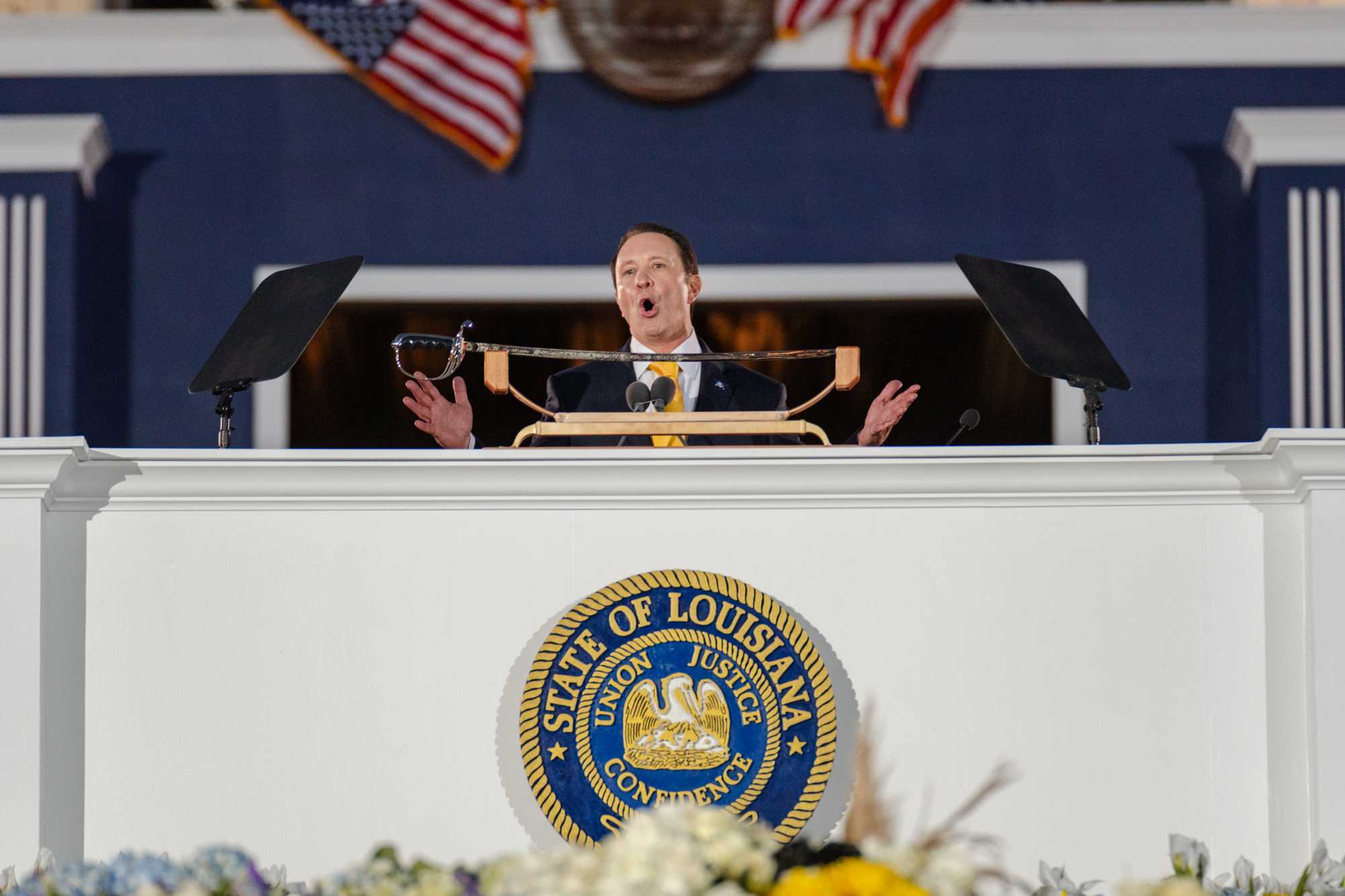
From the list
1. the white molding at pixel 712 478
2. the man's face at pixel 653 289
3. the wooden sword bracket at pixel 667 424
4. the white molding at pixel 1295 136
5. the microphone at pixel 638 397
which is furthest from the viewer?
the white molding at pixel 1295 136

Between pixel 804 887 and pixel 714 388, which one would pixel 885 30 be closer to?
pixel 714 388

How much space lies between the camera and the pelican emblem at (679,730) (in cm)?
288

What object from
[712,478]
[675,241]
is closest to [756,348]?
[675,241]

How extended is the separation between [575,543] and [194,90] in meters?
4.62

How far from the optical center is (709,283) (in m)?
6.90

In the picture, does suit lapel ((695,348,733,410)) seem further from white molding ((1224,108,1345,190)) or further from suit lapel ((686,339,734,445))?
white molding ((1224,108,1345,190))

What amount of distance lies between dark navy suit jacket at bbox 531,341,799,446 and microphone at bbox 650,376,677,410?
17.5 inches

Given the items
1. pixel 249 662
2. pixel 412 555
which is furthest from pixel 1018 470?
pixel 249 662

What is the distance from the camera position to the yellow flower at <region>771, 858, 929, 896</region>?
6.44 feet

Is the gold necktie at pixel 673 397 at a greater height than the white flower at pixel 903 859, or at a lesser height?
greater

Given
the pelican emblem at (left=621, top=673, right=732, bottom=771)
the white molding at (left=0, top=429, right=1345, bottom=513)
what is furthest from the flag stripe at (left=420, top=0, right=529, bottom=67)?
the pelican emblem at (left=621, top=673, right=732, bottom=771)

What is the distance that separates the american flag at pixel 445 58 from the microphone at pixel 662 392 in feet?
12.3

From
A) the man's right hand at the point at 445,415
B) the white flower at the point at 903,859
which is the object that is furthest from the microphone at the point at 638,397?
the white flower at the point at 903,859

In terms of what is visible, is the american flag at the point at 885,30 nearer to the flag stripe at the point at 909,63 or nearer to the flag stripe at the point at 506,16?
the flag stripe at the point at 909,63
